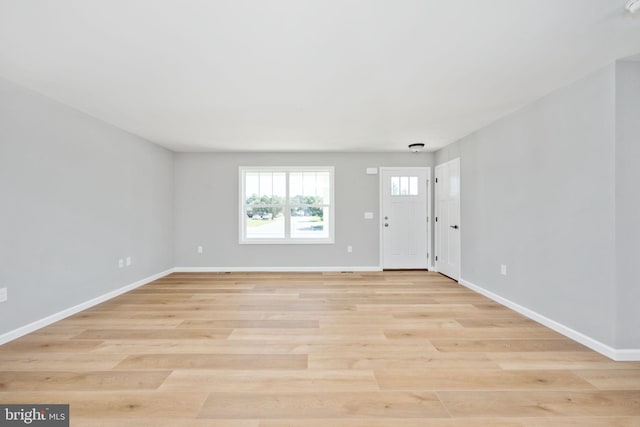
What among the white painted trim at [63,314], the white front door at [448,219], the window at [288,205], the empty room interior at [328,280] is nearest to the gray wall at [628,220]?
the empty room interior at [328,280]

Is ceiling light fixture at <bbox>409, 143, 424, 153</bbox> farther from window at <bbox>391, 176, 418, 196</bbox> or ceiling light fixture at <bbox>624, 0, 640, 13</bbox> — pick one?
ceiling light fixture at <bbox>624, 0, 640, 13</bbox>

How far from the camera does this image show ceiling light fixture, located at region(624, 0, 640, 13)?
1.55 meters

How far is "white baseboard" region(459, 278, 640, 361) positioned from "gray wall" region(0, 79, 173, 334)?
5.11 metres

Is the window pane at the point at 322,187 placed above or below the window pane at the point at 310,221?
above

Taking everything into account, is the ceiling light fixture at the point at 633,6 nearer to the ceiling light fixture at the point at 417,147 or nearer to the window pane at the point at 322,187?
the ceiling light fixture at the point at 417,147

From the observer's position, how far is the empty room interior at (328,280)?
1.73 meters

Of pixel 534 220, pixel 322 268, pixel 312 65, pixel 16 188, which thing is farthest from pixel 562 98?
pixel 16 188

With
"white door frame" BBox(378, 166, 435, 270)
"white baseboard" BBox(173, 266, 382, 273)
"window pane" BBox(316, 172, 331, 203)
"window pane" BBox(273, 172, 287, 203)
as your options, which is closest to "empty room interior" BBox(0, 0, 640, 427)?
"white baseboard" BBox(173, 266, 382, 273)

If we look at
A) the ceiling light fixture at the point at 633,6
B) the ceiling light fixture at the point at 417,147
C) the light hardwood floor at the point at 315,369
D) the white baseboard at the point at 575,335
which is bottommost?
the light hardwood floor at the point at 315,369

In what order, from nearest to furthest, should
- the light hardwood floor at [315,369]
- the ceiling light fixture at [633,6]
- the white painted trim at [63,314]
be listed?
1. the ceiling light fixture at [633,6]
2. the light hardwood floor at [315,369]
3. the white painted trim at [63,314]

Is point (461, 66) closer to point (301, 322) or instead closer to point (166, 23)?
point (166, 23)

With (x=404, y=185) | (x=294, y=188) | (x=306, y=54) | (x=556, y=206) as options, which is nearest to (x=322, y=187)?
(x=294, y=188)

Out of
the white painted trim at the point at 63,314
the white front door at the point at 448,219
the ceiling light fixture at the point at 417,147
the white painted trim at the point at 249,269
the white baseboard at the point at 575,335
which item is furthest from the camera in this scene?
the white painted trim at the point at 249,269

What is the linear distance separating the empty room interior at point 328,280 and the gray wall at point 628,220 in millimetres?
16
